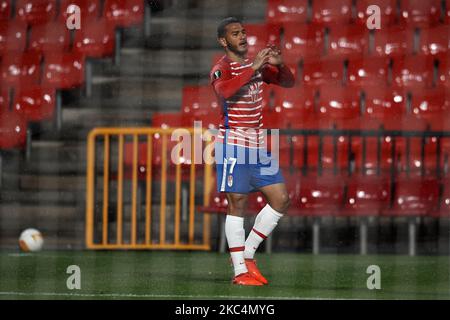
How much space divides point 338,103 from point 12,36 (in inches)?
147

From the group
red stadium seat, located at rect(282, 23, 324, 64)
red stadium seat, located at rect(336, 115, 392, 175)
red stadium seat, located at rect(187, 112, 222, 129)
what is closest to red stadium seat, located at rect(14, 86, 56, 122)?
red stadium seat, located at rect(187, 112, 222, 129)

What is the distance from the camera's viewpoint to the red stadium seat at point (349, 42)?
42.3 ft

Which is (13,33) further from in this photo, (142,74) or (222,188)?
(222,188)

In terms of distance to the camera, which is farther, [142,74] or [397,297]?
[142,74]

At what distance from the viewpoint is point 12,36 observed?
44.8ft

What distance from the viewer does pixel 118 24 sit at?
13367 mm

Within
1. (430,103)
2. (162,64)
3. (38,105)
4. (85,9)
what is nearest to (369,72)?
(430,103)

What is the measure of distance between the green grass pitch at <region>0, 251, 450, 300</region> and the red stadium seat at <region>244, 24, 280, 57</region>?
2.56 metres

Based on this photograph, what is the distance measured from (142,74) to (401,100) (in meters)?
2.73

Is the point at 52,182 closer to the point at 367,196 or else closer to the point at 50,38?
the point at 50,38

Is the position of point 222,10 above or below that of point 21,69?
above

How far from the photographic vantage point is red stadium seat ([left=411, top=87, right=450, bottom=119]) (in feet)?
40.1
